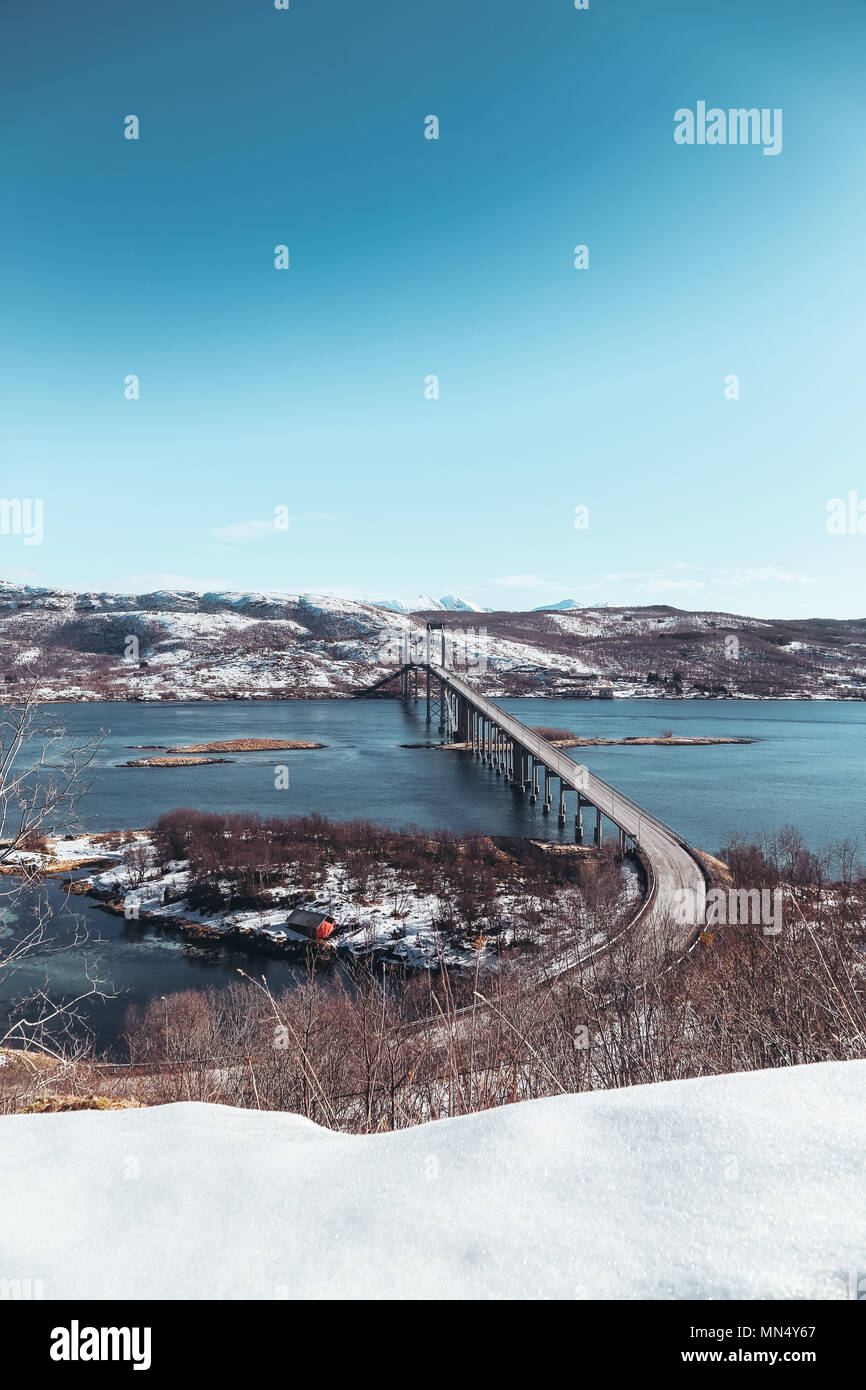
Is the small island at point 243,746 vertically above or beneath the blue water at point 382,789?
above

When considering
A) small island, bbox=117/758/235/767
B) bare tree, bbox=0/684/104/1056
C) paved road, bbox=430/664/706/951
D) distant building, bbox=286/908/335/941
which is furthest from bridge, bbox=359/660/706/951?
small island, bbox=117/758/235/767

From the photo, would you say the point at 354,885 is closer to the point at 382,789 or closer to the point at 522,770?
the point at 382,789

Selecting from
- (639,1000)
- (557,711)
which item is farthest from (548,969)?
(557,711)

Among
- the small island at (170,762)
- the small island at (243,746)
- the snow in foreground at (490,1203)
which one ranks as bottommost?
the small island at (170,762)

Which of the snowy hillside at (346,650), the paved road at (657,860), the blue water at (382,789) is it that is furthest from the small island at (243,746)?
the snowy hillside at (346,650)

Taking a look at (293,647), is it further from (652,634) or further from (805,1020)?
(805,1020)

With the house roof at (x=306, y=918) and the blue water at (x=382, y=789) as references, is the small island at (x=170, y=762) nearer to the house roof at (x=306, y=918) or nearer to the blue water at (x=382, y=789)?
the blue water at (x=382, y=789)

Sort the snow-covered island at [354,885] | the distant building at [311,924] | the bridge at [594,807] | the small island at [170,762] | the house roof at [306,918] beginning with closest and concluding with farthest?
1. the bridge at [594,807]
2. the snow-covered island at [354,885]
3. the distant building at [311,924]
4. the house roof at [306,918]
5. the small island at [170,762]
